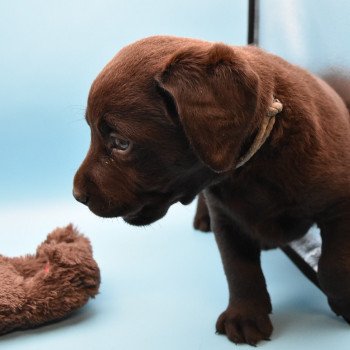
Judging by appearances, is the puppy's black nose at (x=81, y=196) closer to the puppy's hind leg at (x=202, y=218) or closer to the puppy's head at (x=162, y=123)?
the puppy's head at (x=162, y=123)

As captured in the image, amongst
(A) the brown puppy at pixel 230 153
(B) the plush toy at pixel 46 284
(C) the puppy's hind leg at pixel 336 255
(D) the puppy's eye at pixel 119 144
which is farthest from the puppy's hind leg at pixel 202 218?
(D) the puppy's eye at pixel 119 144

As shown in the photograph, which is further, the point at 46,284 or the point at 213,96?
the point at 46,284

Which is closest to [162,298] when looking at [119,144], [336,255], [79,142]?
[336,255]

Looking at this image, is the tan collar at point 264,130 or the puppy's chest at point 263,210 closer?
the tan collar at point 264,130

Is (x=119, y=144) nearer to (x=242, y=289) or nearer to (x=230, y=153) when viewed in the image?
(x=230, y=153)

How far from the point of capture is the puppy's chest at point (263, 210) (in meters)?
1.68

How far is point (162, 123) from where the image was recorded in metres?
1.49

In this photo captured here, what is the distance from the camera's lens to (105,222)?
2.81 metres

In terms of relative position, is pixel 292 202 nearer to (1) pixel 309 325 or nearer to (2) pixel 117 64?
(1) pixel 309 325

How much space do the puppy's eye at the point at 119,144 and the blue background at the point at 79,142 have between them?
2.34 ft

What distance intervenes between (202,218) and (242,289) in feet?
2.80

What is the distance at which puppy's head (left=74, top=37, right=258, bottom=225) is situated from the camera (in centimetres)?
144

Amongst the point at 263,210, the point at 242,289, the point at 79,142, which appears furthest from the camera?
the point at 79,142

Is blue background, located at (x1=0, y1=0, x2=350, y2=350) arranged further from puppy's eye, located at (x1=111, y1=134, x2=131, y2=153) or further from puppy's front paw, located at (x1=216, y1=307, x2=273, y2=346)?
puppy's eye, located at (x1=111, y1=134, x2=131, y2=153)
